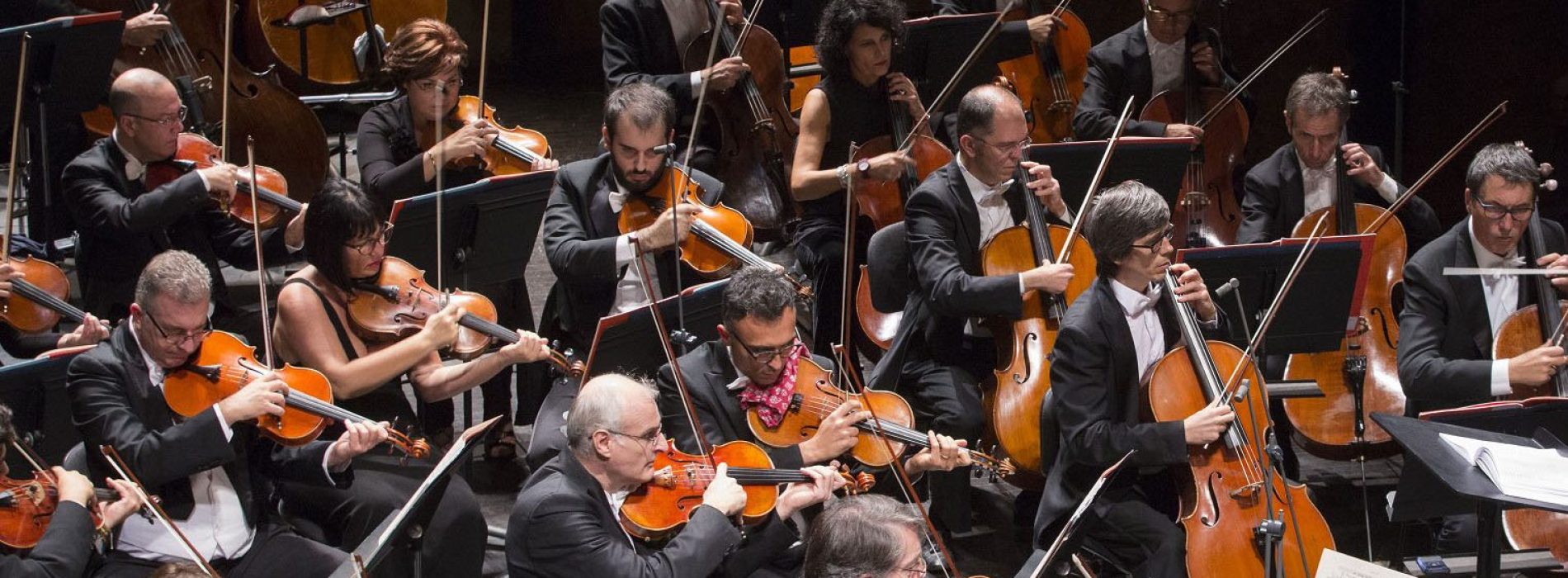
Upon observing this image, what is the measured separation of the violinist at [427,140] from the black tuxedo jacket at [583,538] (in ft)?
4.57

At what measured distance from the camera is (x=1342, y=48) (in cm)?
656

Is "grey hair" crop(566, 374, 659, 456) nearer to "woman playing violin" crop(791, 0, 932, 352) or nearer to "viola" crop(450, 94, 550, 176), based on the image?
"viola" crop(450, 94, 550, 176)

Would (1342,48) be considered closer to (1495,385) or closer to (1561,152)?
(1561,152)

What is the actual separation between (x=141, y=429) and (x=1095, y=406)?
210 cm

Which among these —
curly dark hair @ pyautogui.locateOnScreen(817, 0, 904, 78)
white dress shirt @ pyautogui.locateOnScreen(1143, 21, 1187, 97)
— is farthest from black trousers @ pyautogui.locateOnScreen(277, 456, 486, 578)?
white dress shirt @ pyautogui.locateOnScreen(1143, 21, 1187, 97)

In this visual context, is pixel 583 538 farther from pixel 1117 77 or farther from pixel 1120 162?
pixel 1117 77

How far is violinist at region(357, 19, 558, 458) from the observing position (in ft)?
15.3

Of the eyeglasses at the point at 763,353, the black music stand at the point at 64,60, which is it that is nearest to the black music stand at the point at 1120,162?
the eyeglasses at the point at 763,353

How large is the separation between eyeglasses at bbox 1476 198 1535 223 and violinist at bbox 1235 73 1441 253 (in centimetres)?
60

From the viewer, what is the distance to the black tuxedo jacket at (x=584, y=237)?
4.45 meters

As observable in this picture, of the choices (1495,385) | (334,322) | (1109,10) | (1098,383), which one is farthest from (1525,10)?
(334,322)

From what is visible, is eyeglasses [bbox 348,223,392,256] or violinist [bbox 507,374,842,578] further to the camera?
eyeglasses [bbox 348,223,392,256]

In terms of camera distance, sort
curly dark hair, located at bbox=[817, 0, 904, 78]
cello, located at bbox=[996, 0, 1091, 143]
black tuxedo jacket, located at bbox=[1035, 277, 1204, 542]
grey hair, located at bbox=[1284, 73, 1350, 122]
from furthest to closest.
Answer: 1. cello, located at bbox=[996, 0, 1091, 143]
2. curly dark hair, located at bbox=[817, 0, 904, 78]
3. grey hair, located at bbox=[1284, 73, 1350, 122]
4. black tuxedo jacket, located at bbox=[1035, 277, 1204, 542]

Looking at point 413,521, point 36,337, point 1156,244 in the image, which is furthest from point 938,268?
point 36,337
